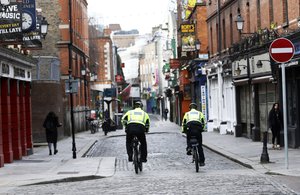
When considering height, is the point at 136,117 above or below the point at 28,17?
below

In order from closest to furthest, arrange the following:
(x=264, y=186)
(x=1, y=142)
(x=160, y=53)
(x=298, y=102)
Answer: (x=264, y=186) < (x=1, y=142) < (x=298, y=102) < (x=160, y=53)

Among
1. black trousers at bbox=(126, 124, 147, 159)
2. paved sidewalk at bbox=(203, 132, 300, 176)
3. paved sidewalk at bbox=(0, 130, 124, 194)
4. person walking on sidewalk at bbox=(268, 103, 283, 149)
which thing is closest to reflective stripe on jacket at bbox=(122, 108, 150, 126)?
black trousers at bbox=(126, 124, 147, 159)

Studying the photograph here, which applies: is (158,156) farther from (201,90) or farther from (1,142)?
(201,90)

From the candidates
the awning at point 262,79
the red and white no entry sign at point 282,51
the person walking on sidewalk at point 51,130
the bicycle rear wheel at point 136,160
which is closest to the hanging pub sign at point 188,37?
the awning at point 262,79

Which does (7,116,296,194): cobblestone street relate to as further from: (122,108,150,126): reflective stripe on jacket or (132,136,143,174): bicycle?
(122,108,150,126): reflective stripe on jacket

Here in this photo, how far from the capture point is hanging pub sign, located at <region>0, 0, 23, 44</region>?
20438mm

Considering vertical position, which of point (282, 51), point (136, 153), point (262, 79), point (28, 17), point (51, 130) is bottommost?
A: point (136, 153)

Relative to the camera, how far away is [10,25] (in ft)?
67.2

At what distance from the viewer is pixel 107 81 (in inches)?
3433

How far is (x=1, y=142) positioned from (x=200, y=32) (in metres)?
29.0

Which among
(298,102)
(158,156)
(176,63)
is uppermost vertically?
(176,63)

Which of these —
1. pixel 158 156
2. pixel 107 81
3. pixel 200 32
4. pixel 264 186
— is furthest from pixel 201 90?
pixel 107 81

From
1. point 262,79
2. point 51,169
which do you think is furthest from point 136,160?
point 262,79

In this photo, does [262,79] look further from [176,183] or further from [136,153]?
[176,183]
